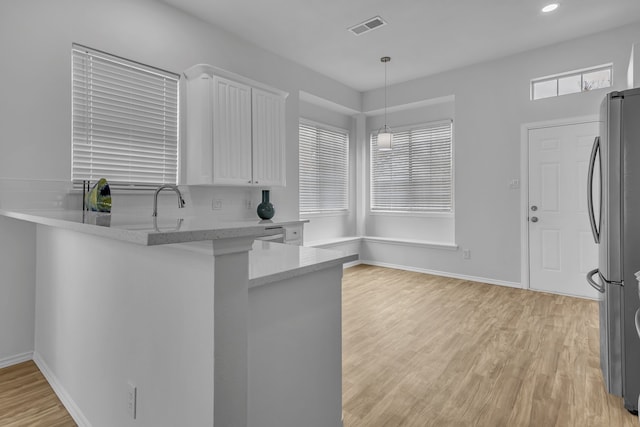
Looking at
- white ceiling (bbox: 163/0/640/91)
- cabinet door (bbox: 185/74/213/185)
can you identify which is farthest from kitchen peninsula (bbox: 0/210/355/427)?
white ceiling (bbox: 163/0/640/91)

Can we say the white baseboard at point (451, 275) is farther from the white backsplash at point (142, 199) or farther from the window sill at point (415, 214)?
the white backsplash at point (142, 199)

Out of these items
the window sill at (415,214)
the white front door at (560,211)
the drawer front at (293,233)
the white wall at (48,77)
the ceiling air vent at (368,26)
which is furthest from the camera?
the window sill at (415,214)

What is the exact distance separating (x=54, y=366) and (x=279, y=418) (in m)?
1.69

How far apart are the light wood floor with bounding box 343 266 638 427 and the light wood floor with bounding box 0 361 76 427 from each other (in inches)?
60.5

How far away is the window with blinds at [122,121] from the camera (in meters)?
2.77

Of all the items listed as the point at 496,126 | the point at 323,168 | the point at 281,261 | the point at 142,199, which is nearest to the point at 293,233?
the point at 142,199

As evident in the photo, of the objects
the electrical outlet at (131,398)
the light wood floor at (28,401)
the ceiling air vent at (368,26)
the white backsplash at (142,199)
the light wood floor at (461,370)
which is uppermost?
the ceiling air vent at (368,26)

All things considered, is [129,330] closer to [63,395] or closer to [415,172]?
[63,395]

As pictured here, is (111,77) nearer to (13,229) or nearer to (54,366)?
(13,229)

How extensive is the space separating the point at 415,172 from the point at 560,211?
215cm

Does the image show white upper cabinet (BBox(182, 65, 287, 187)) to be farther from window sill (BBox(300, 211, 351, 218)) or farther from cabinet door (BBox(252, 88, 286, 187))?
window sill (BBox(300, 211, 351, 218))

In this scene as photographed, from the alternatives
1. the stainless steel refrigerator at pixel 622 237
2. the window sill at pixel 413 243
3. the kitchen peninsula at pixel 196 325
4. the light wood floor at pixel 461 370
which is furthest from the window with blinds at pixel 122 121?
the window sill at pixel 413 243

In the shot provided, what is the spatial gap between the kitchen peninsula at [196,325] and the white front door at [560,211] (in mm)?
3749

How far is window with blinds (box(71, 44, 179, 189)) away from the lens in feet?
9.08
